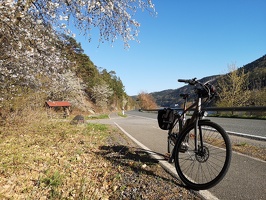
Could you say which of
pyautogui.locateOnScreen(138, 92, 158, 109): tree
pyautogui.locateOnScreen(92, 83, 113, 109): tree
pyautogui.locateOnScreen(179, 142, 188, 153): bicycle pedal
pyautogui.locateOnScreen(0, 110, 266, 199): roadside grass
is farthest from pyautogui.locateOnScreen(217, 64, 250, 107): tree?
pyautogui.locateOnScreen(138, 92, 158, 109): tree

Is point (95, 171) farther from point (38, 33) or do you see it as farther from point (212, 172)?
point (38, 33)

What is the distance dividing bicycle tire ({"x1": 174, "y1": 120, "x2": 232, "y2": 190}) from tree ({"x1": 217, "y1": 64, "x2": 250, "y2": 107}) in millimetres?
25317

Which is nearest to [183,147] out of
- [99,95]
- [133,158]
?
[133,158]

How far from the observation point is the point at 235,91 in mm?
27578

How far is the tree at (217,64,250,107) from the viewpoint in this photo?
27.3 m

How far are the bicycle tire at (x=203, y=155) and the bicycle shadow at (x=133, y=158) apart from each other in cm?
30

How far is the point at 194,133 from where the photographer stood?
3.25 m

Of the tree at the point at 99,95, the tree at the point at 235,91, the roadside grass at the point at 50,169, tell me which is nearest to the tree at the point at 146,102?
the tree at the point at 99,95

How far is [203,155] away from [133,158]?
1900 millimetres

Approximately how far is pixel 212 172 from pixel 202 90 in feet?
4.72

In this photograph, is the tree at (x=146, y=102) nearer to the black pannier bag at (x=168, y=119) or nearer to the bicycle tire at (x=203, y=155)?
the black pannier bag at (x=168, y=119)

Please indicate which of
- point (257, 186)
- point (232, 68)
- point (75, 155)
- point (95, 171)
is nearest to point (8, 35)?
point (75, 155)

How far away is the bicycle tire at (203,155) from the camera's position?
296cm

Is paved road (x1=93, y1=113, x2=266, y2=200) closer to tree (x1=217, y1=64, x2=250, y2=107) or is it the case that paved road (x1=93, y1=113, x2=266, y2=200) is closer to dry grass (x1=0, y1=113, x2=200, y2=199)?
dry grass (x1=0, y1=113, x2=200, y2=199)
